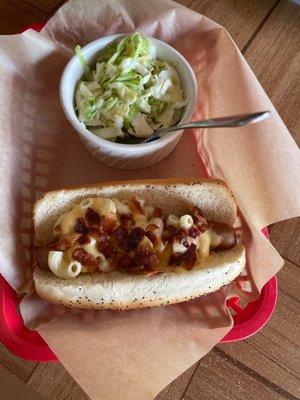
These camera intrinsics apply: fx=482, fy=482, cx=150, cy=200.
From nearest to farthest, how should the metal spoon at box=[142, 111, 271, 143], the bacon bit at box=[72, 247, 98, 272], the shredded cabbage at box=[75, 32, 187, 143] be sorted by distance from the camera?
the metal spoon at box=[142, 111, 271, 143]
the bacon bit at box=[72, 247, 98, 272]
the shredded cabbage at box=[75, 32, 187, 143]

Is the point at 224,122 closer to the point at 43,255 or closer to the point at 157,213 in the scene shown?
the point at 157,213

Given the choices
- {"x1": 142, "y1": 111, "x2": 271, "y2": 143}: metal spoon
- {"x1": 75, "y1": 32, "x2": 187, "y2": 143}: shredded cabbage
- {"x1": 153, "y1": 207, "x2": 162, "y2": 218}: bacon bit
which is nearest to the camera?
{"x1": 142, "y1": 111, "x2": 271, "y2": 143}: metal spoon

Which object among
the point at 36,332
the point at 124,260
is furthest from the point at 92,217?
the point at 36,332

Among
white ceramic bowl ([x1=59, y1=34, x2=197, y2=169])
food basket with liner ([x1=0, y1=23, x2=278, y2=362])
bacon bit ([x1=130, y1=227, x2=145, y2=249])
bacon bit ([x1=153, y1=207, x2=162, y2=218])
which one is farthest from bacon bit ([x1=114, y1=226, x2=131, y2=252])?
food basket with liner ([x1=0, y1=23, x2=278, y2=362])

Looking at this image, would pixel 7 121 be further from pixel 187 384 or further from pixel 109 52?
pixel 187 384

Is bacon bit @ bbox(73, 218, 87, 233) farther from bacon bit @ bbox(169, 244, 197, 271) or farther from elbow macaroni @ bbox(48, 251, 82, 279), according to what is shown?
bacon bit @ bbox(169, 244, 197, 271)

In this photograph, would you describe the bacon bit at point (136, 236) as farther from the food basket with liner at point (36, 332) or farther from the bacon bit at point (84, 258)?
the food basket with liner at point (36, 332)
